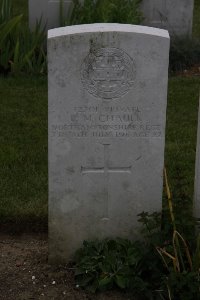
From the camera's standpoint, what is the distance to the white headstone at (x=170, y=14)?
989 centimetres

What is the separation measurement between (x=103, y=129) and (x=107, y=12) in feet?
14.9

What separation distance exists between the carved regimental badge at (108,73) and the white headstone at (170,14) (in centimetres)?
598

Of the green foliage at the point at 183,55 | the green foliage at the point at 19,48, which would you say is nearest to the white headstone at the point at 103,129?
the green foliage at the point at 19,48

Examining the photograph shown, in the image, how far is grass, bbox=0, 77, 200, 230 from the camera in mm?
5195

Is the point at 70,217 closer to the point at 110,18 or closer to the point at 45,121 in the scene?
the point at 45,121

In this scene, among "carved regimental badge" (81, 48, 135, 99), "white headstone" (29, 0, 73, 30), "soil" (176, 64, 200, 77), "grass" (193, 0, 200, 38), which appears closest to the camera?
"carved regimental badge" (81, 48, 135, 99)

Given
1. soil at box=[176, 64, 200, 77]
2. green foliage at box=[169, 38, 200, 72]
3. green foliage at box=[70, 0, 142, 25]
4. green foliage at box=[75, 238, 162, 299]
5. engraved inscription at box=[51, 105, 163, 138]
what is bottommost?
green foliage at box=[75, 238, 162, 299]

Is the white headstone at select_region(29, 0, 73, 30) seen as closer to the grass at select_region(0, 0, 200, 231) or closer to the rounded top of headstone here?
the grass at select_region(0, 0, 200, 231)

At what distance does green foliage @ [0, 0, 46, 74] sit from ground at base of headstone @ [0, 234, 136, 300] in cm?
409

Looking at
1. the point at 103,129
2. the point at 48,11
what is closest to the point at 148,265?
the point at 103,129

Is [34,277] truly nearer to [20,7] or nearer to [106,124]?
[106,124]

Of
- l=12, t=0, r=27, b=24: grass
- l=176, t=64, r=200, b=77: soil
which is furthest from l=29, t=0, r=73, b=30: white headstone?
l=12, t=0, r=27, b=24: grass

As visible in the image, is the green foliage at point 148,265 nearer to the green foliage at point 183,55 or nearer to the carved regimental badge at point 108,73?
the carved regimental badge at point 108,73

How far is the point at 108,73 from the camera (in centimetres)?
405
